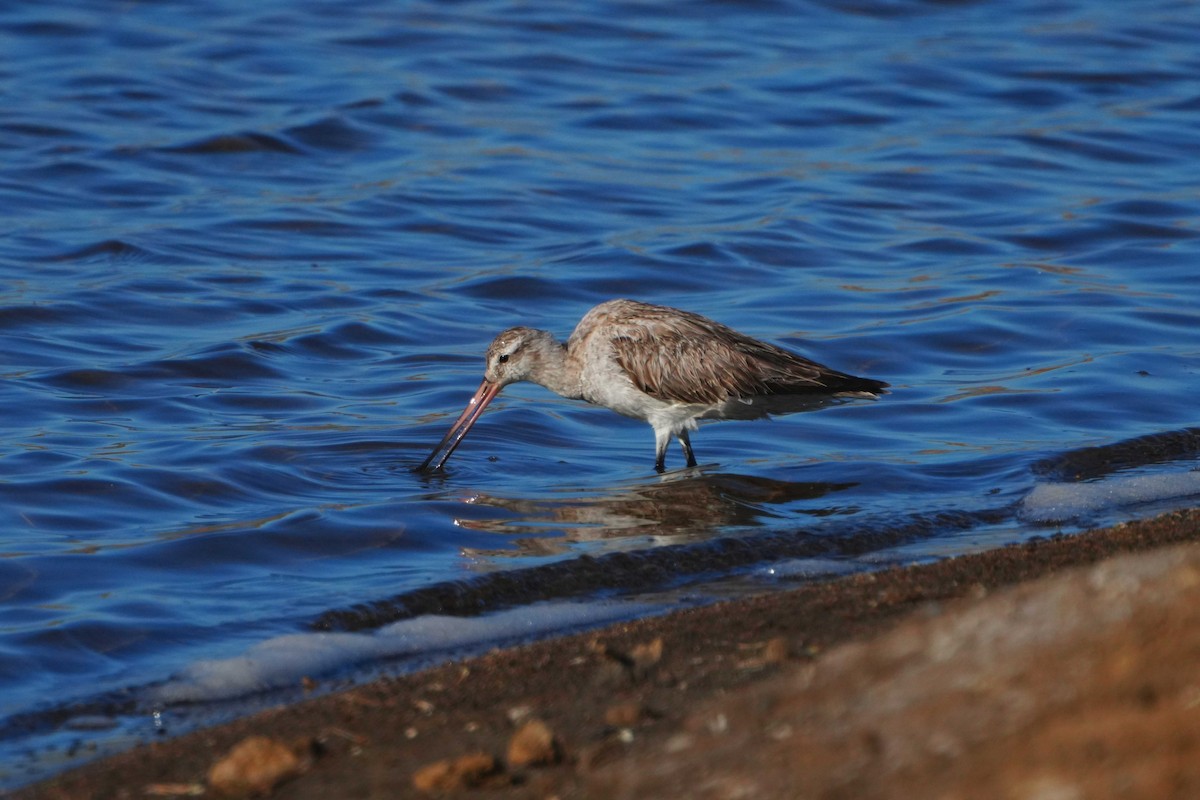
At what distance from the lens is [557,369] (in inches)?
367

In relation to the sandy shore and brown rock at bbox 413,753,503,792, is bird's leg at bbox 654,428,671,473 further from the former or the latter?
brown rock at bbox 413,753,503,792

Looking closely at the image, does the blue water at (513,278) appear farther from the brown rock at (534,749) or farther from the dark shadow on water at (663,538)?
the brown rock at (534,749)

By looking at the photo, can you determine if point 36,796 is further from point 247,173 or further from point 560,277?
point 247,173

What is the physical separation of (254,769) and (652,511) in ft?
14.2

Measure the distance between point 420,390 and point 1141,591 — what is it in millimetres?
7184

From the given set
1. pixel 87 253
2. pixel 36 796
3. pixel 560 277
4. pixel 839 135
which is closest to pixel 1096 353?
pixel 560 277

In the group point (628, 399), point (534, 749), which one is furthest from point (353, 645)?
point (628, 399)

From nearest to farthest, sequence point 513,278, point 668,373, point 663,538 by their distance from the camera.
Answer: point 663,538 → point 668,373 → point 513,278

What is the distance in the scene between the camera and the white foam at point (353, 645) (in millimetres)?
5391

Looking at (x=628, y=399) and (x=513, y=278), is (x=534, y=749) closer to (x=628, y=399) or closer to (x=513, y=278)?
(x=628, y=399)

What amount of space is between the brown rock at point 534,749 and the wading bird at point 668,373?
16.8 feet

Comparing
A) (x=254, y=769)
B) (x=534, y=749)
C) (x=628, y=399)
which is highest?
(x=534, y=749)

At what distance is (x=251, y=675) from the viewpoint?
545cm

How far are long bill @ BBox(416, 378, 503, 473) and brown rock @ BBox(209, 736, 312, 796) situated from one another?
15.7 feet
